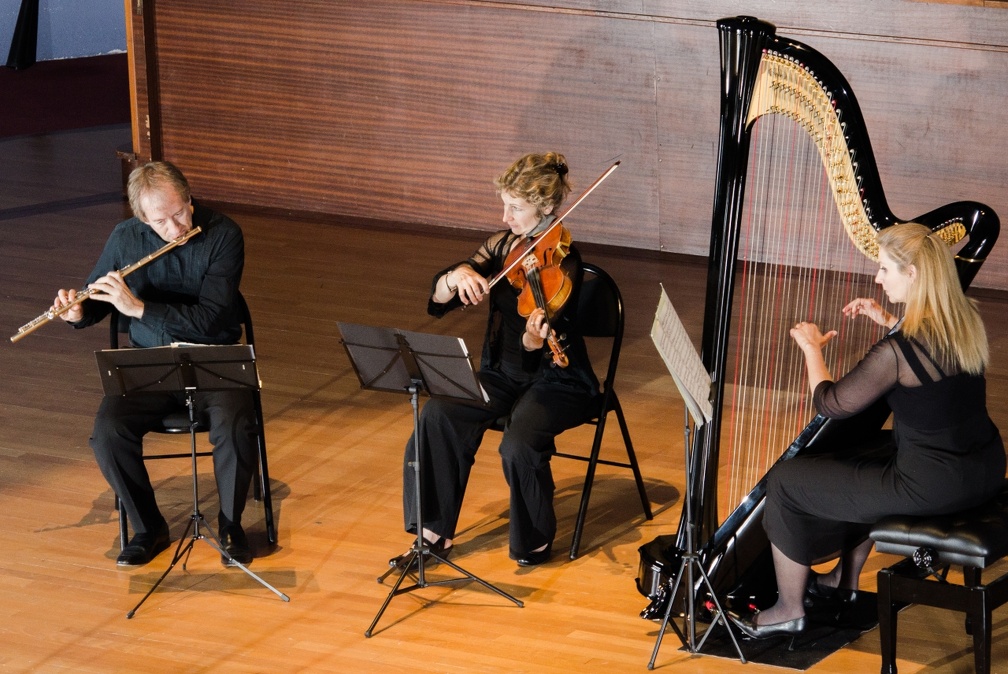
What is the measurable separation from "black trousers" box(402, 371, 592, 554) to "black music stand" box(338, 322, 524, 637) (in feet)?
0.90

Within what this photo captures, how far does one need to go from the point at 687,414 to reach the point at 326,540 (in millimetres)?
1326

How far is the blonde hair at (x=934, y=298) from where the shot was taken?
3.05 m

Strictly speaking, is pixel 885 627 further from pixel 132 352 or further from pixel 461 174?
pixel 461 174

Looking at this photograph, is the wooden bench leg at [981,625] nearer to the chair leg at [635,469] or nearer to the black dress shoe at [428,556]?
the chair leg at [635,469]

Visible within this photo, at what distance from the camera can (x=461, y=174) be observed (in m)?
7.38

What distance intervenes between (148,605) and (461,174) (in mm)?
4126

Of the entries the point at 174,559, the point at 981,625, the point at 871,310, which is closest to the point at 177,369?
the point at 174,559

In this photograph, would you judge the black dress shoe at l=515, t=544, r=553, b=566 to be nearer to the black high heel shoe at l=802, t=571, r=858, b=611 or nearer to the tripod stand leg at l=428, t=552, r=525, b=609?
the tripod stand leg at l=428, t=552, r=525, b=609

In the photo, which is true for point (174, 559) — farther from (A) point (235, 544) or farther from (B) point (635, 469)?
(B) point (635, 469)

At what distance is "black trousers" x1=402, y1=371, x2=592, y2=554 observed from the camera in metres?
3.79

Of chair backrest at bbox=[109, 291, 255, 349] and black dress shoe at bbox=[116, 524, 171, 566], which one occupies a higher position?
chair backrest at bbox=[109, 291, 255, 349]

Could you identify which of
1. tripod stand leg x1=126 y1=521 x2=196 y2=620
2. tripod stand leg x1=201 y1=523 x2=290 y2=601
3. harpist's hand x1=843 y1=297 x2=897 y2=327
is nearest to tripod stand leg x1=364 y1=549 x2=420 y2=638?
tripod stand leg x1=201 y1=523 x2=290 y2=601

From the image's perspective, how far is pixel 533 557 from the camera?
3869 mm

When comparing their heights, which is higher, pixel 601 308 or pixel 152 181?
pixel 152 181
